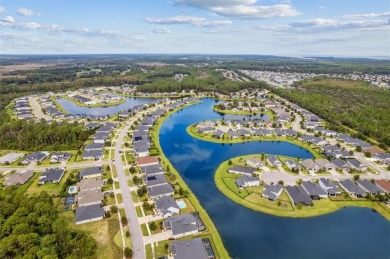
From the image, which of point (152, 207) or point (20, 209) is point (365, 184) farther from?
point (20, 209)

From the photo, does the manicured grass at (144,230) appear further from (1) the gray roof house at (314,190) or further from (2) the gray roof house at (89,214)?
(1) the gray roof house at (314,190)

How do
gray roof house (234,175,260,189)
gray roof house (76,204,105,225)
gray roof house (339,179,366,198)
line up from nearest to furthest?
gray roof house (76,204,105,225) < gray roof house (339,179,366,198) < gray roof house (234,175,260,189)

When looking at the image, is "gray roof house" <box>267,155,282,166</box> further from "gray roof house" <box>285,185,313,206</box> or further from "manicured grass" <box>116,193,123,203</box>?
"manicured grass" <box>116,193,123,203</box>

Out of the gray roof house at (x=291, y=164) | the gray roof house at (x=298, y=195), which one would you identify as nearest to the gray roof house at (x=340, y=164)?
the gray roof house at (x=291, y=164)

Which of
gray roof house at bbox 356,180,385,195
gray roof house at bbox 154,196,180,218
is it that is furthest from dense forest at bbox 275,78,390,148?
gray roof house at bbox 154,196,180,218

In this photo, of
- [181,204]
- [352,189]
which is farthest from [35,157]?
[352,189]

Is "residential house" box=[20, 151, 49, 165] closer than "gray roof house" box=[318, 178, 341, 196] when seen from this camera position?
No

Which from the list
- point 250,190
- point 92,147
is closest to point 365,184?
point 250,190
